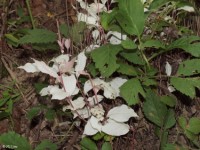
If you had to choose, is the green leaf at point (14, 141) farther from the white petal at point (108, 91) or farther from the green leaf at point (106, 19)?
the green leaf at point (106, 19)

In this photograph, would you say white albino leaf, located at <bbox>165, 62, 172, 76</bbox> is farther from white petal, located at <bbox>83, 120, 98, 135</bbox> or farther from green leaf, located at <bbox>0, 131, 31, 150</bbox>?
green leaf, located at <bbox>0, 131, 31, 150</bbox>

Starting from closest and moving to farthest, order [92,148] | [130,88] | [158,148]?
[130,88] < [92,148] < [158,148]

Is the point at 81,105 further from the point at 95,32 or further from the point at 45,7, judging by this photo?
the point at 45,7

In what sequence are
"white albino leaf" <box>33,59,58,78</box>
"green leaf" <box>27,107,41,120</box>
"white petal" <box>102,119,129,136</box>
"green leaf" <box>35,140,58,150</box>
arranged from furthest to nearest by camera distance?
"green leaf" <box>27,107,41,120</box> < "green leaf" <box>35,140,58,150</box> < "white petal" <box>102,119,129,136</box> < "white albino leaf" <box>33,59,58,78</box>

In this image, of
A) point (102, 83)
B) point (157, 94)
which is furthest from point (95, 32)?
point (157, 94)

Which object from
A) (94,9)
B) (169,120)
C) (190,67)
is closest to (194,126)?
(169,120)

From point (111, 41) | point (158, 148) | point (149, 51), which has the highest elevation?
point (111, 41)

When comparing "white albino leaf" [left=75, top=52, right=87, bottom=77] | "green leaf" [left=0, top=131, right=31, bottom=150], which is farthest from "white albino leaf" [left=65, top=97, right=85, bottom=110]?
"green leaf" [left=0, top=131, right=31, bottom=150]
